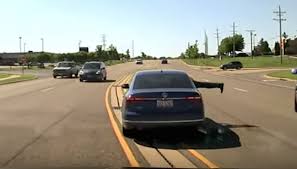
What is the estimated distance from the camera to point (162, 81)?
42.8ft

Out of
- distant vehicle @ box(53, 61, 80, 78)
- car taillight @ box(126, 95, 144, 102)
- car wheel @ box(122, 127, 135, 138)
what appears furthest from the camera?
distant vehicle @ box(53, 61, 80, 78)

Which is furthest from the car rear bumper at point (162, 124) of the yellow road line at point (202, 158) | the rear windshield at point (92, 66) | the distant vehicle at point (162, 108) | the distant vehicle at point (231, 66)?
the distant vehicle at point (231, 66)

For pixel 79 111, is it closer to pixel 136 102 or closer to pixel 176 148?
pixel 136 102

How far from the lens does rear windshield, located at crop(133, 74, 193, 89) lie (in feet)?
42.0

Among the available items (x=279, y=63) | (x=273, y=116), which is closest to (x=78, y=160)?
(x=273, y=116)

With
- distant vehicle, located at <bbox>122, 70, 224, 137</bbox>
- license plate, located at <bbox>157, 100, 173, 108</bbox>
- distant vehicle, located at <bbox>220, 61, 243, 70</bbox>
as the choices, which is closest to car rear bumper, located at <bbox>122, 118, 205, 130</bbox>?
distant vehicle, located at <bbox>122, 70, 224, 137</bbox>

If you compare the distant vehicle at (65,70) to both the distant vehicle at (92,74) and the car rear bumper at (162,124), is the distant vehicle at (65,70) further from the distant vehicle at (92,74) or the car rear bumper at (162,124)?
the car rear bumper at (162,124)

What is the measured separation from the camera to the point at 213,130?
1368 cm

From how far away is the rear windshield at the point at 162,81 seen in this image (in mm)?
12805

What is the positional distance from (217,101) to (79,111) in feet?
21.4

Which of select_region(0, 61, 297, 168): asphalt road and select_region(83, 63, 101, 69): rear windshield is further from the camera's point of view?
select_region(83, 63, 101, 69): rear windshield

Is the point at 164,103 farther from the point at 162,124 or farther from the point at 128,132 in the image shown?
the point at 128,132

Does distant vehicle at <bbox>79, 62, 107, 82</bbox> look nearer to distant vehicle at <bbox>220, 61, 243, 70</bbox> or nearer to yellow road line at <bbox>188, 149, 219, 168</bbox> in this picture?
yellow road line at <bbox>188, 149, 219, 168</bbox>

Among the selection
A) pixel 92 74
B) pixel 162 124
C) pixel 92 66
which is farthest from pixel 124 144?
pixel 92 66
